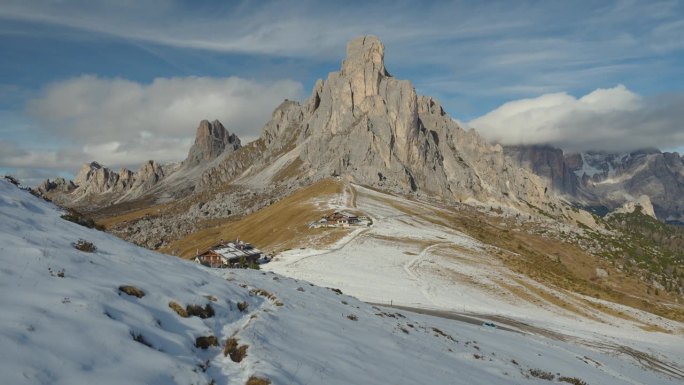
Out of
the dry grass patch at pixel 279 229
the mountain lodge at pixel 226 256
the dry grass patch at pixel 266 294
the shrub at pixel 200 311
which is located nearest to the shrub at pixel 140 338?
the shrub at pixel 200 311

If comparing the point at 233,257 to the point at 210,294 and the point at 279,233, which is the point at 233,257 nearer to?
the point at 279,233

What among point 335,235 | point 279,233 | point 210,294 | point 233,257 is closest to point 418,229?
point 335,235

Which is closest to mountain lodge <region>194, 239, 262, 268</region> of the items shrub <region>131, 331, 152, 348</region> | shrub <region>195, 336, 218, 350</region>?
shrub <region>195, 336, 218, 350</region>

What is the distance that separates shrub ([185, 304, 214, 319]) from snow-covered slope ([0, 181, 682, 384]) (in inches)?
8.9

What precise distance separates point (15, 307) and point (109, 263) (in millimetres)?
5888

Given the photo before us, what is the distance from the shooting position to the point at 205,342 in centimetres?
1310

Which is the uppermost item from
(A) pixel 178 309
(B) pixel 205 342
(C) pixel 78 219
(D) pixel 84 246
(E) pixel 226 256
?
(C) pixel 78 219

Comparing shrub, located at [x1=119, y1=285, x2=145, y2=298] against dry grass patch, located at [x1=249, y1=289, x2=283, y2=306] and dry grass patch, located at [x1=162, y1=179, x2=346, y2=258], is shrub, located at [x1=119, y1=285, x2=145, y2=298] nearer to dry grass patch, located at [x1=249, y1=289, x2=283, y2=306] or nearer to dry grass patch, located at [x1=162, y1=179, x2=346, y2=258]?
dry grass patch, located at [x1=249, y1=289, x2=283, y2=306]

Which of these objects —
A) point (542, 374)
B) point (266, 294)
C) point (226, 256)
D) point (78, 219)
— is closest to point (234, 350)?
point (266, 294)

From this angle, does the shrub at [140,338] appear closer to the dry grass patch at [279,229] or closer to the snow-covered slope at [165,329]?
the snow-covered slope at [165,329]

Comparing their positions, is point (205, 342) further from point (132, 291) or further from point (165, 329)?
point (132, 291)

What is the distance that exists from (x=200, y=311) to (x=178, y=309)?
0.80 metres

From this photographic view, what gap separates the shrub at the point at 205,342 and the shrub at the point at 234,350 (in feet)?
1.25

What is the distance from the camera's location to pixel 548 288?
238ft
